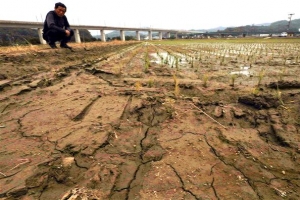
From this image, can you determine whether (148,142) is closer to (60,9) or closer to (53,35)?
(60,9)

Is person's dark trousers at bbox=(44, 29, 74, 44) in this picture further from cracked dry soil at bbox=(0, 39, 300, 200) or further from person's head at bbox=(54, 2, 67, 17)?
cracked dry soil at bbox=(0, 39, 300, 200)

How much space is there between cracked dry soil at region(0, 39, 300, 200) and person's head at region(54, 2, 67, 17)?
11.5 ft

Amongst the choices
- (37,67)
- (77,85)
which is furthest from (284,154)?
(37,67)

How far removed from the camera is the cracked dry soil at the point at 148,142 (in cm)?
143

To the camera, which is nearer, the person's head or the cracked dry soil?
the cracked dry soil

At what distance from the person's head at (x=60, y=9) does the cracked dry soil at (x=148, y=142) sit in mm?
3492

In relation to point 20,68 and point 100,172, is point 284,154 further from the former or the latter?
point 20,68

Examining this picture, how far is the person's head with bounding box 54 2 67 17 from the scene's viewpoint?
595 cm

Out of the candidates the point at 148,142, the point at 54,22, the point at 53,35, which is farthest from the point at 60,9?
the point at 148,142

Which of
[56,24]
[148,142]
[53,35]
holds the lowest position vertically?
[148,142]

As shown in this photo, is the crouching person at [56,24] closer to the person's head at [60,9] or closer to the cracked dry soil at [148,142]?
the person's head at [60,9]

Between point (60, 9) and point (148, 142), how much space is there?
5702 mm

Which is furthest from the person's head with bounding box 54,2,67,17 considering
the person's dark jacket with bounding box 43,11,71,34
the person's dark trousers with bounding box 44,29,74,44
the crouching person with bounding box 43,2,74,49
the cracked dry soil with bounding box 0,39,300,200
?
the cracked dry soil with bounding box 0,39,300,200

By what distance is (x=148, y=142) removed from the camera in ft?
6.46
